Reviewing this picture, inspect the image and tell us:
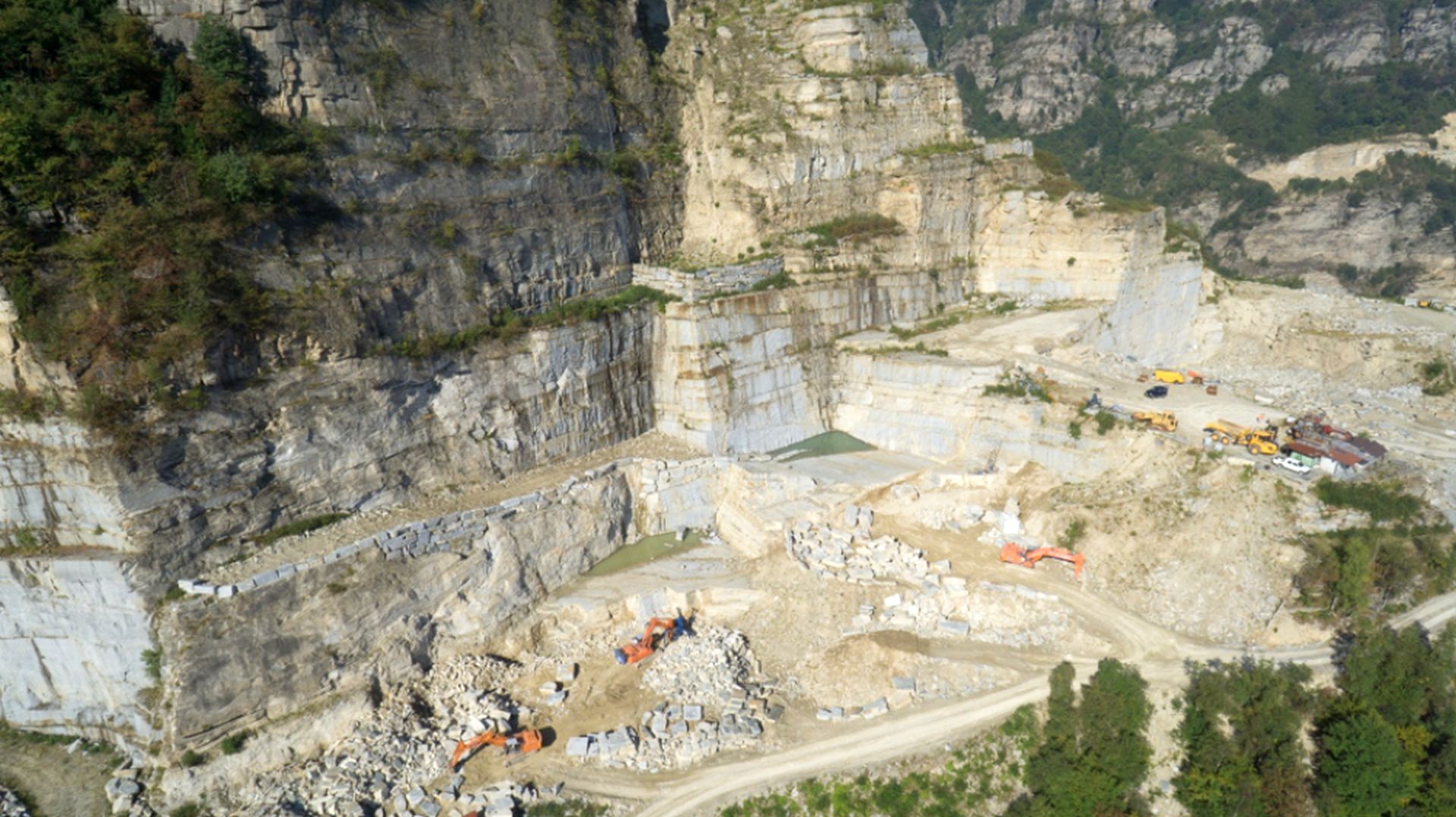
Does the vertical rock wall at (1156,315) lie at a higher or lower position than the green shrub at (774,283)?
lower

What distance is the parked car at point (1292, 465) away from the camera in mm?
26578

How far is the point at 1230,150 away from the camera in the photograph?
87250mm

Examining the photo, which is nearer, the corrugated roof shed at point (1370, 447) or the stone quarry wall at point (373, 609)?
the stone quarry wall at point (373, 609)

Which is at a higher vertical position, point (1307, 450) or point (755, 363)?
point (755, 363)

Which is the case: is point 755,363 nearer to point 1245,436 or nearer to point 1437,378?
point 1245,436

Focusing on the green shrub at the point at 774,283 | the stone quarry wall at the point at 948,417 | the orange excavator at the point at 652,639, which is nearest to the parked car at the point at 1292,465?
the stone quarry wall at the point at 948,417

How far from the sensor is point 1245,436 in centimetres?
2827

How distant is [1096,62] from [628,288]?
89.2 m

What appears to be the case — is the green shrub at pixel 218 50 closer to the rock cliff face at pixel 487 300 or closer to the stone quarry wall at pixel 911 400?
the rock cliff face at pixel 487 300

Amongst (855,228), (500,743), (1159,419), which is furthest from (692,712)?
(855,228)

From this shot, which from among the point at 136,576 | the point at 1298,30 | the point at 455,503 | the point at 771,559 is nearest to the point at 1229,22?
the point at 1298,30

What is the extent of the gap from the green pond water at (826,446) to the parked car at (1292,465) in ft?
46.0

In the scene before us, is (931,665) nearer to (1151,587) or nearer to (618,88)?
(1151,587)

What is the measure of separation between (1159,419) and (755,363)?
14675 mm
